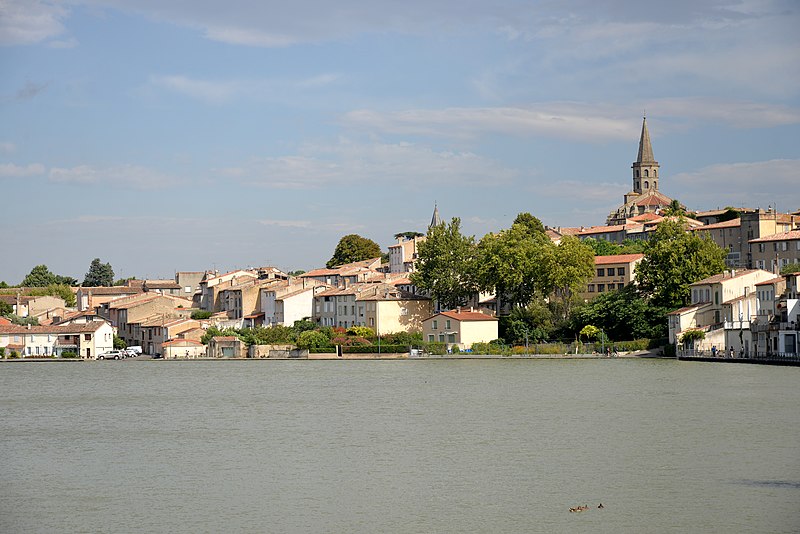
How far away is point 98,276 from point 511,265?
251 feet

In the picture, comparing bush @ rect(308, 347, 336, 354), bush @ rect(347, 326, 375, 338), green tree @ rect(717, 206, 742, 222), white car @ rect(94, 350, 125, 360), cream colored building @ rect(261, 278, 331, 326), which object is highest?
green tree @ rect(717, 206, 742, 222)

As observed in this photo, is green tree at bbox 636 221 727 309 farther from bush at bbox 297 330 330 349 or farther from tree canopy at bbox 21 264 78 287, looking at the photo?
tree canopy at bbox 21 264 78 287

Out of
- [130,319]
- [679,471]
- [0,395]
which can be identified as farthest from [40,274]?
[679,471]

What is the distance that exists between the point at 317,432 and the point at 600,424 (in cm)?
773

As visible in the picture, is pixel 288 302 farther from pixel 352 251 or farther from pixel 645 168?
pixel 645 168

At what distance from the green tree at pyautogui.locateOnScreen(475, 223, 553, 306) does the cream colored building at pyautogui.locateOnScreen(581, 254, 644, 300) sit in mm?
5793

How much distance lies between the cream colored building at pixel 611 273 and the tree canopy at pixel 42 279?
2891 inches

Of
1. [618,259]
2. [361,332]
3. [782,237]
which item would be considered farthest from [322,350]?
[782,237]

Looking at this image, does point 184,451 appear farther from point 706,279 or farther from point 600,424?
point 706,279

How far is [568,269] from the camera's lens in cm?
6781

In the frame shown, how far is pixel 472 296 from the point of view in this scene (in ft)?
246

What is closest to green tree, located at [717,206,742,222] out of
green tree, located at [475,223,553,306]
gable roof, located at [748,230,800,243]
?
gable roof, located at [748,230,800,243]

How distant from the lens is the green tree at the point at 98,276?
132 meters

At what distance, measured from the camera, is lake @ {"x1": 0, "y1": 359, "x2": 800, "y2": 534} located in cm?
1925
